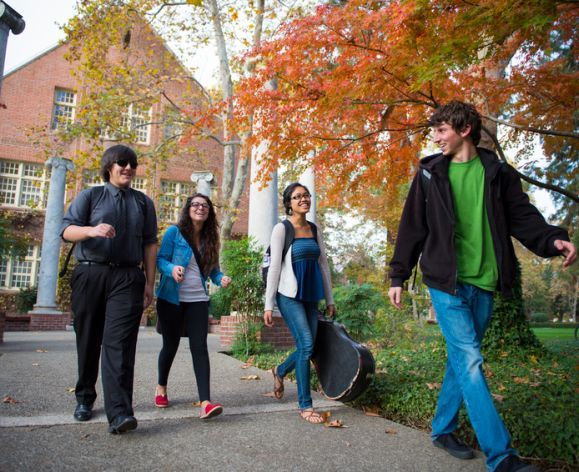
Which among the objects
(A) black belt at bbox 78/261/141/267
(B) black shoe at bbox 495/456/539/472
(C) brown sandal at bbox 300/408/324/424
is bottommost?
(C) brown sandal at bbox 300/408/324/424

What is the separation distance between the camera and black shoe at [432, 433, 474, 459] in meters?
3.18

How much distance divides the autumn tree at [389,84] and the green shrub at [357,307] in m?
2.14

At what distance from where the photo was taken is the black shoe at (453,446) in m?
3.18

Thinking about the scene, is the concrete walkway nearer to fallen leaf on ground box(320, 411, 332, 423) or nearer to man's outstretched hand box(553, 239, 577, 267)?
fallen leaf on ground box(320, 411, 332, 423)

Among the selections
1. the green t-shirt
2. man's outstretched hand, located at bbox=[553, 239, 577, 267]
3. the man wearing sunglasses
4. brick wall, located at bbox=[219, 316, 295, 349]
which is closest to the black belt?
the man wearing sunglasses

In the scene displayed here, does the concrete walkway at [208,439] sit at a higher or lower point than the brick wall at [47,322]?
higher

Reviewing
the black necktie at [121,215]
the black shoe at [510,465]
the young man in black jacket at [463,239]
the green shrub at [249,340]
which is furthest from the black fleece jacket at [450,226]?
the green shrub at [249,340]

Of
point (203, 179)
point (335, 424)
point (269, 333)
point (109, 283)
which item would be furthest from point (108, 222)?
point (203, 179)

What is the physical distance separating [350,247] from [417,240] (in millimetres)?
32083

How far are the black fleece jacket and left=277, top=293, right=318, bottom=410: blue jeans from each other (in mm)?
1220

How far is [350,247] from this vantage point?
3519 centimetres

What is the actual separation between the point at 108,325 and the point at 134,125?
16.5m

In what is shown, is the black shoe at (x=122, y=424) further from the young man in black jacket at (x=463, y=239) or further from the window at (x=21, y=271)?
the window at (x=21, y=271)

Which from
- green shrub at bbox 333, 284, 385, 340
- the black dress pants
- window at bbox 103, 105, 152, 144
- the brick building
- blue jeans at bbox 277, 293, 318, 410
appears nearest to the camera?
the black dress pants
